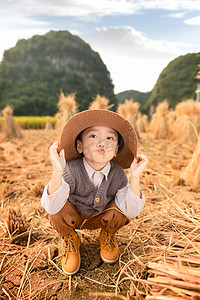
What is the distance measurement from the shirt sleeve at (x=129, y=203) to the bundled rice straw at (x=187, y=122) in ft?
19.1

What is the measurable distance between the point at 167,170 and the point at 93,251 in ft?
8.02

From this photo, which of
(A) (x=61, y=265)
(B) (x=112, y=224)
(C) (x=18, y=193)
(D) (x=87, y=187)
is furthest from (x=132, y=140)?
(C) (x=18, y=193)

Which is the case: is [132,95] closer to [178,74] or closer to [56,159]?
[178,74]

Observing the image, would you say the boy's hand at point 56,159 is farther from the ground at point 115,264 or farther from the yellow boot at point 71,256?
the ground at point 115,264

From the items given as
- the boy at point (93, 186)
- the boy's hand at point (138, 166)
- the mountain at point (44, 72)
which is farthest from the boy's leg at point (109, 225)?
the mountain at point (44, 72)

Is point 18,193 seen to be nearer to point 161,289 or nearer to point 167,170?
point 161,289

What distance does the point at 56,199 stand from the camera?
1.30 m

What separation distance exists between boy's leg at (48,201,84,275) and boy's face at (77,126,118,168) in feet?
1.22

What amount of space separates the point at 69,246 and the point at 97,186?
46cm

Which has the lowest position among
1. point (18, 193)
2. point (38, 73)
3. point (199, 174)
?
point (18, 193)

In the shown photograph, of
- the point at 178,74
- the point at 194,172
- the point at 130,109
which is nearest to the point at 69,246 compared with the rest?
the point at 194,172

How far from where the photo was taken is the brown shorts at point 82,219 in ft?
4.55

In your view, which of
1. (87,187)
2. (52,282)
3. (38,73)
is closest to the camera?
(52,282)

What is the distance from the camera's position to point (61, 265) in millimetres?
1457
